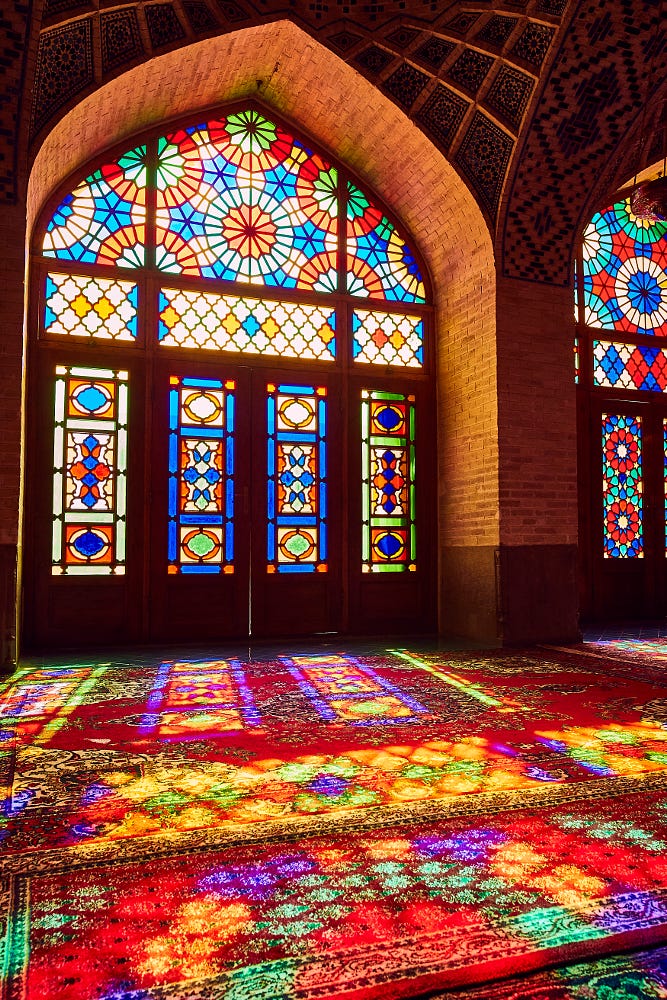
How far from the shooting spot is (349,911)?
1691mm

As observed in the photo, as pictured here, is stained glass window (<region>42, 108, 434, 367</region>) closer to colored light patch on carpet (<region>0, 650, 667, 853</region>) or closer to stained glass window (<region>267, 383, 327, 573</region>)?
stained glass window (<region>267, 383, 327, 573</region>)

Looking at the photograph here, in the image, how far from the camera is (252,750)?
120 inches

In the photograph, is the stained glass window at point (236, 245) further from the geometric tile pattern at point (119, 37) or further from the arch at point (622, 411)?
the arch at point (622, 411)

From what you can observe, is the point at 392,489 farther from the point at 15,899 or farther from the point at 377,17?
the point at 15,899

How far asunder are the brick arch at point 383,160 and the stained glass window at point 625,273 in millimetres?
2040

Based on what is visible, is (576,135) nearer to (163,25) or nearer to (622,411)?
(622,411)

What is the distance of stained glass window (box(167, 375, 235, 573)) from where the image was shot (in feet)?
20.3

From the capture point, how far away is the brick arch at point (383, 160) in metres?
5.78

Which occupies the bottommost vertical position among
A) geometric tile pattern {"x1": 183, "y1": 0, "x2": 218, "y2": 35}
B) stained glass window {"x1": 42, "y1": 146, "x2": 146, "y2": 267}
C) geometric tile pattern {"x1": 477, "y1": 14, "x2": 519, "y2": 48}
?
stained glass window {"x1": 42, "y1": 146, "x2": 146, "y2": 267}

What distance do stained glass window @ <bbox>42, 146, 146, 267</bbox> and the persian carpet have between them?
3.79 m

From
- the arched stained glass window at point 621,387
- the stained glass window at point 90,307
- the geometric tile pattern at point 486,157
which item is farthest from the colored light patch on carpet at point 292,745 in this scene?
the geometric tile pattern at point 486,157

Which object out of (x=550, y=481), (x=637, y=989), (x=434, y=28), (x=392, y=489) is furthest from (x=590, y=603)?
(x=637, y=989)

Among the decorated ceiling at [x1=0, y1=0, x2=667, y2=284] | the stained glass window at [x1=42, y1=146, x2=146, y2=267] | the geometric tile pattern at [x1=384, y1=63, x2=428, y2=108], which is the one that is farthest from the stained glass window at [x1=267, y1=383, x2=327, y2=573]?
the geometric tile pattern at [x1=384, y1=63, x2=428, y2=108]

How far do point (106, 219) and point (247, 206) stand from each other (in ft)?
4.09
